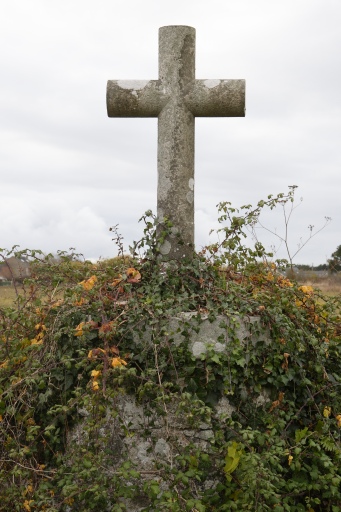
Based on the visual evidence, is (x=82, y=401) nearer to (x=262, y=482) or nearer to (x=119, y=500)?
(x=119, y=500)

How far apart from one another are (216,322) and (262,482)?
121 centimetres

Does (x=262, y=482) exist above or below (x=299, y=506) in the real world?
above

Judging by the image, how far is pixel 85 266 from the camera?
5914 mm

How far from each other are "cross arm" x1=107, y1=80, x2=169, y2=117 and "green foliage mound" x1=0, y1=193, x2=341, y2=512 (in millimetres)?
1031

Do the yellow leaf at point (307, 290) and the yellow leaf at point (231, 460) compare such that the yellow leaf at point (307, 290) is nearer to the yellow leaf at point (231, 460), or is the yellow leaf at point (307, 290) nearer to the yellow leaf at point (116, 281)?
the yellow leaf at point (116, 281)

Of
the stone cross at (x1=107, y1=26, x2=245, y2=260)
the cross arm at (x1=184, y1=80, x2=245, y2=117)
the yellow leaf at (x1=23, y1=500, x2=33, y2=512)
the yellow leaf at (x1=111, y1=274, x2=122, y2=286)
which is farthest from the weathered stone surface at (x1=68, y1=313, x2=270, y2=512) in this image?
the cross arm at (x1=184, y1=80, x2=245, y2=117)

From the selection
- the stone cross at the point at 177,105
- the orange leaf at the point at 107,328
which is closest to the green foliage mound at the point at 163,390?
the orange leaf at the point at 107,328

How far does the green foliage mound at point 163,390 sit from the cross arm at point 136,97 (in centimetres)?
103

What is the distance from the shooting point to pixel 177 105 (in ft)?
19.5

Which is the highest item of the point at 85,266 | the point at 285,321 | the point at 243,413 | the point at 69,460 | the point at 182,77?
the point at 182,77

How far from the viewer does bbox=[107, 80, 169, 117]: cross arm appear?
19.5ft

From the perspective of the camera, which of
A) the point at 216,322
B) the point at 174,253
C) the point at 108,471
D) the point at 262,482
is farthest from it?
the point at 174,253

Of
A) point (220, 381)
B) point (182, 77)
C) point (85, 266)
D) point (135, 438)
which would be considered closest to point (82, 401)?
point (135, 438)

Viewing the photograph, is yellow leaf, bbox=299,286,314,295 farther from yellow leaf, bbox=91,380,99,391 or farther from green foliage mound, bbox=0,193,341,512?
yellow leaf, bbox=91,380,99,391
